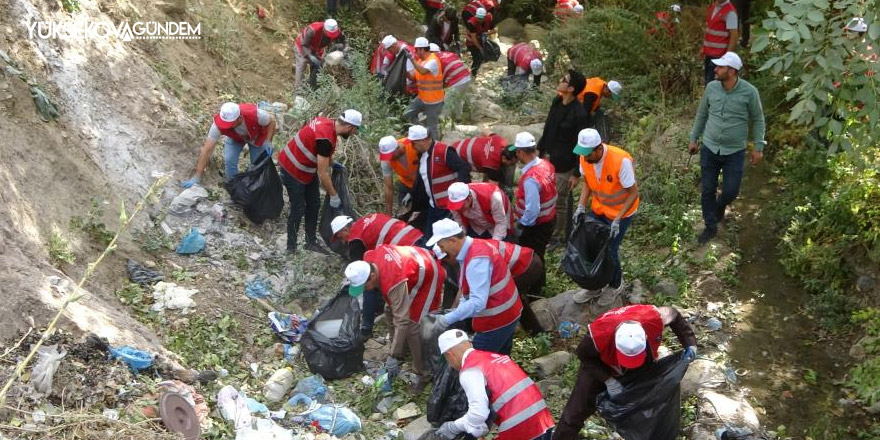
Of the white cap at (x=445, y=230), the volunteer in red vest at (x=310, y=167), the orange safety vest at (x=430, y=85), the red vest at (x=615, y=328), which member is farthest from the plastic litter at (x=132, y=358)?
the orange safety vest at (x=430, y=85)

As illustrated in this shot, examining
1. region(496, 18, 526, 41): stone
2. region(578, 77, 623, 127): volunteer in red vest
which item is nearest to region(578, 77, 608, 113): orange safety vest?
region(578, 77, 623, 127): volunteer in red vest

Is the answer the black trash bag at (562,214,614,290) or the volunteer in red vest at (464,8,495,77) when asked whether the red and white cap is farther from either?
the volunteer in red vest at (464,8,495,77)

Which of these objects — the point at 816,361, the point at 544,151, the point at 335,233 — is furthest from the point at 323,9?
the point at 816,361

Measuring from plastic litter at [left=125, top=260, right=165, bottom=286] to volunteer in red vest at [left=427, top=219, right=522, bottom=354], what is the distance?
2229 millimetres

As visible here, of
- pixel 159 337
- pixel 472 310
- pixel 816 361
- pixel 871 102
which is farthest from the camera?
pixel 816 361

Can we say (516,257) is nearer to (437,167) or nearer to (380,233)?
(380,233)

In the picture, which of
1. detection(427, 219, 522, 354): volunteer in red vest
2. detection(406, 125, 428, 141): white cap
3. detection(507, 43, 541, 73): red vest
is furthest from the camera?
detection(507, 43, 541, 73): red vest

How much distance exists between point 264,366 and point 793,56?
3727mm

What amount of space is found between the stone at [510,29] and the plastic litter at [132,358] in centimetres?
1006

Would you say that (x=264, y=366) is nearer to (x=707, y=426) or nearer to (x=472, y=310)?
(x=472, y=310)

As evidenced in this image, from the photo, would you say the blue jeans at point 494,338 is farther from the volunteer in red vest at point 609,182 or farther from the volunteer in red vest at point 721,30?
the volunteer in red vest at point 721,30

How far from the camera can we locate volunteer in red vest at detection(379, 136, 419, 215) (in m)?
6.30

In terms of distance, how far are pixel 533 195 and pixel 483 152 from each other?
2.93 ft

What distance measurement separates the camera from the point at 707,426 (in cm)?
473
